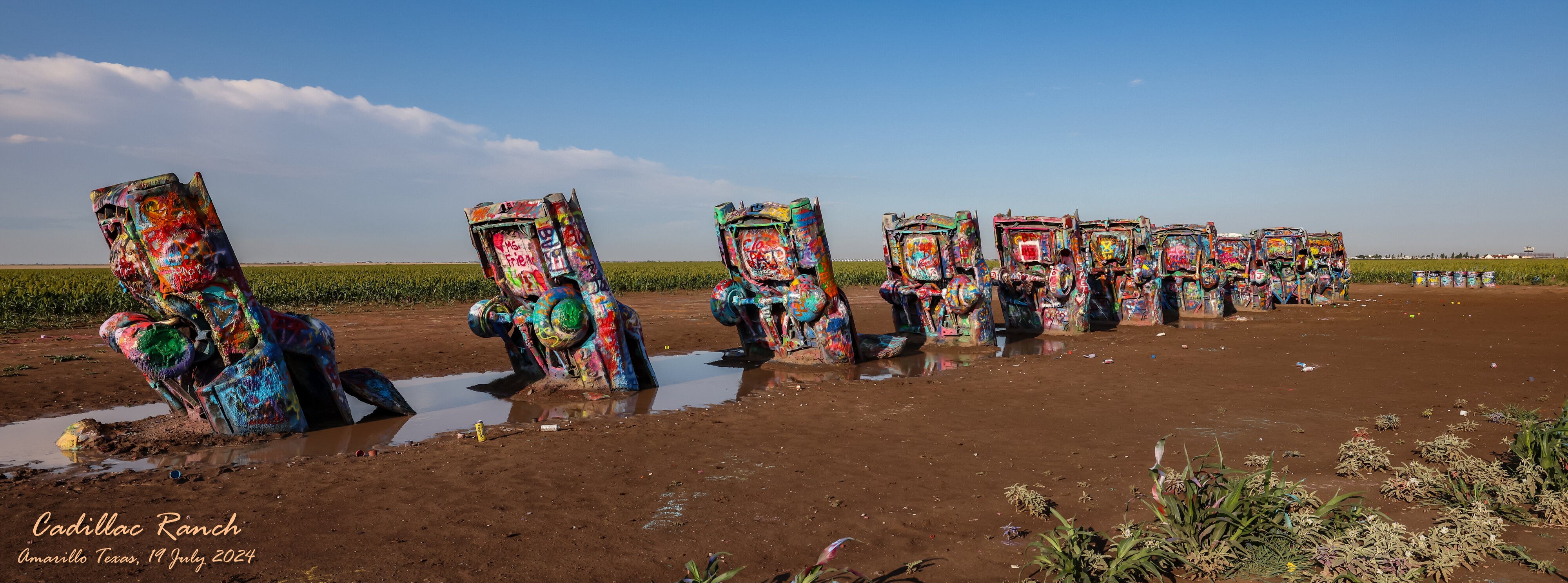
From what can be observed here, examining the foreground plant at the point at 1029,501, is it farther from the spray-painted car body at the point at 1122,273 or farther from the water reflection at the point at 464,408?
the spray-painted car body at the point at 1122,273

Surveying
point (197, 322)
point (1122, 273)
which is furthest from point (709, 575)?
point (1122, 273)

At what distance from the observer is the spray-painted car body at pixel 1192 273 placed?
68.3 ft

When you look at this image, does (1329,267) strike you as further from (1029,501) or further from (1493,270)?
(1029,501)

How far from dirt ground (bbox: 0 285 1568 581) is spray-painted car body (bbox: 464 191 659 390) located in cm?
164

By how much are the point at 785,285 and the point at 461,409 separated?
4.90 meters

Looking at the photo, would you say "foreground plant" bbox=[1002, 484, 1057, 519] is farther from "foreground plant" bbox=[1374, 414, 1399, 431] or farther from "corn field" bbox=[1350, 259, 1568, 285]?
"corn field" bbox=[1350, 259, 1568, 285]

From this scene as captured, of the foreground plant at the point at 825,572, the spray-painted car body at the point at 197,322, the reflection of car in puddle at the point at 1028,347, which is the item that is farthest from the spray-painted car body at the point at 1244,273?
the spray-painted car body at the point at 197,322

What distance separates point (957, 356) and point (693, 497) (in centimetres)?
831

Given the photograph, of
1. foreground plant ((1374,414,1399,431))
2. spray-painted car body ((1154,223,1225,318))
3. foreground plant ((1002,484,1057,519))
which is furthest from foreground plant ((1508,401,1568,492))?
spray-painted car body ((1154,223,1225,318))

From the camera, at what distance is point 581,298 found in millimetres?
9609

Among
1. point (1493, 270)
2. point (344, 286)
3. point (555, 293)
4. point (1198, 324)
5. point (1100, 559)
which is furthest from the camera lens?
point (1493, 270)

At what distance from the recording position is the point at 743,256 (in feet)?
40.1

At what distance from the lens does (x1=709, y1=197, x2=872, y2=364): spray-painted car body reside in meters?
11.7

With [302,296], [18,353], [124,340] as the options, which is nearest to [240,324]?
[124,340]
